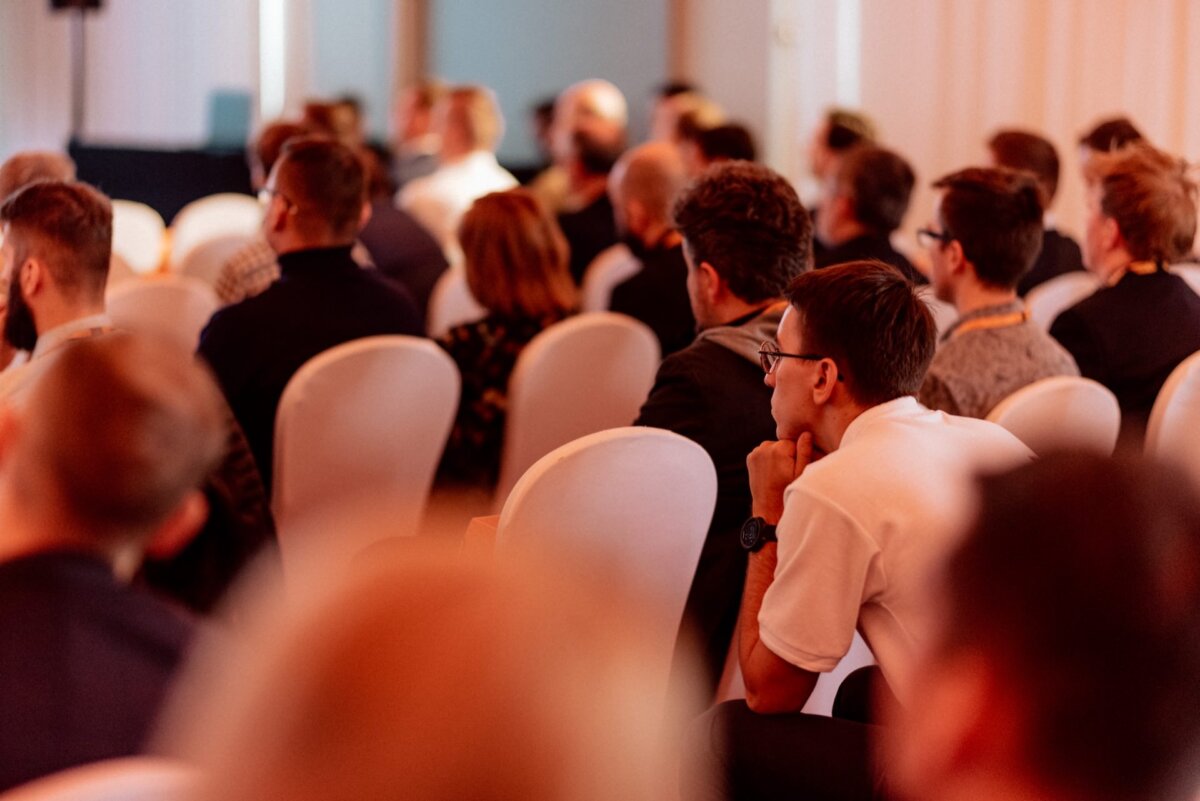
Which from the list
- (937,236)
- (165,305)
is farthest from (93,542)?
(165,305)

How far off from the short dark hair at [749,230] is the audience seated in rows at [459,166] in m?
4.38

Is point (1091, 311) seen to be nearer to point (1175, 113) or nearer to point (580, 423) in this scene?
point (580, 423)

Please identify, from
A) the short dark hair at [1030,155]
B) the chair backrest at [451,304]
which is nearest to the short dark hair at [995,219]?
the short dark hair at [1030,155]

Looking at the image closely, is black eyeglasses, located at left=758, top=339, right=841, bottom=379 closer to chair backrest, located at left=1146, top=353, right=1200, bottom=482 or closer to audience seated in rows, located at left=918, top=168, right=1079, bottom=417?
audience seated in rows, located at left=918, top=168, right=1079, bottom=417

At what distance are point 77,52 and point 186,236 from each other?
4043 mm

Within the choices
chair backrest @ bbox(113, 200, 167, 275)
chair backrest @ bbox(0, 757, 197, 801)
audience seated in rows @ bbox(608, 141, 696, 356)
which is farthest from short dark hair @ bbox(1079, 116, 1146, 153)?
chair backrest @ bbox(0, 757, 197, 801)

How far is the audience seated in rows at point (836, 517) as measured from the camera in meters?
2.04

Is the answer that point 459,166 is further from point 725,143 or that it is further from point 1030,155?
point 1030,155

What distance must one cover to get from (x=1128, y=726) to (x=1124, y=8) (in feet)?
24.7

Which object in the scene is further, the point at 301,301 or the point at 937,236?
the point at 301,301

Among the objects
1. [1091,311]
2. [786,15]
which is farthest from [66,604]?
[786,15]

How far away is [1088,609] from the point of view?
1007 mm

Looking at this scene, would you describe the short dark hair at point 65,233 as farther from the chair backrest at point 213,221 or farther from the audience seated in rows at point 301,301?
the chair backrest at point 213,221

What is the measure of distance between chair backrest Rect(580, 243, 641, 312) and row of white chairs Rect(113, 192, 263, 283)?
134 centimetres
